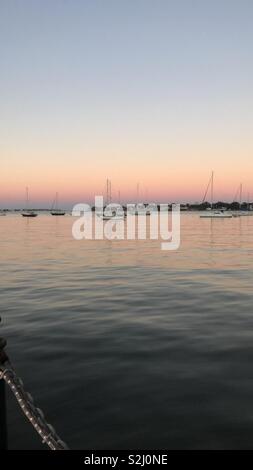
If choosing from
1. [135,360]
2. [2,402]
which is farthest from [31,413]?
[135,360]

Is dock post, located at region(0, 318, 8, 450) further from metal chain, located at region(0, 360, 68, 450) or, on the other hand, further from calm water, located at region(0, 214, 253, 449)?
calm water, located at region(0, 214, 253, 449)

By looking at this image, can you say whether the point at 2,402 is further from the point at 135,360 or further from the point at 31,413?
the point at 135,360

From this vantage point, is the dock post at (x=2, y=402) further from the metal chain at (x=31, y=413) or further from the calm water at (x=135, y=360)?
the calm water at (x=135, y=360)

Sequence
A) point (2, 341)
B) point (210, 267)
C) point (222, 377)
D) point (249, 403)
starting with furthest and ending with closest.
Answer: point (210, 267) < point (222, 377) < point (249, 403) < point (2, 341)

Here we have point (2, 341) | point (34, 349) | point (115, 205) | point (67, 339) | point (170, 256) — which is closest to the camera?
point (2, 341)

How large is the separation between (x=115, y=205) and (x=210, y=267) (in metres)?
166

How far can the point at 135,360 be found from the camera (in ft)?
30.0

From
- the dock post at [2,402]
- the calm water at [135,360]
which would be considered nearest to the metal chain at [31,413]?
the dock post at [2,402]

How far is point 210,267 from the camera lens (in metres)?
25.5

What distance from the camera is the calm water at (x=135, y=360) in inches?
247
